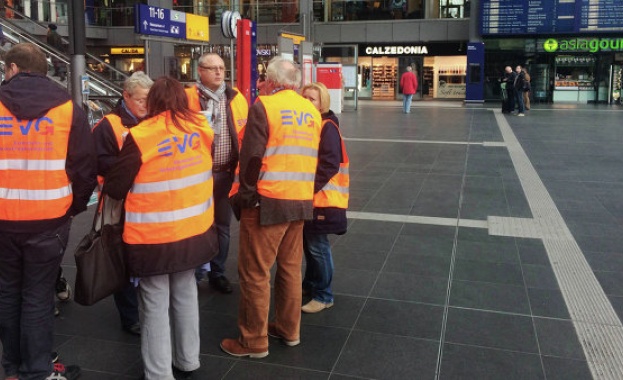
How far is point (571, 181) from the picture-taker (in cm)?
923

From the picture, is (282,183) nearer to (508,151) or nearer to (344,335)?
(344,335)

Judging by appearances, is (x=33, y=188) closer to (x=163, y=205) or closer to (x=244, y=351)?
(x=163, y=205)

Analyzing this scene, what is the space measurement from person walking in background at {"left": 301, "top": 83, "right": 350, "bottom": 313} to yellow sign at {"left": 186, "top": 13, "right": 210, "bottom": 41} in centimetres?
1361

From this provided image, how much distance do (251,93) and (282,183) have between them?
12.9 metres

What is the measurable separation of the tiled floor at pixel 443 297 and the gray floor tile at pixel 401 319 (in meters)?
0.01

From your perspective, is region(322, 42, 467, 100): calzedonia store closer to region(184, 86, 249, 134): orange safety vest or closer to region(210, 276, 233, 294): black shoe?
region(184, 86, 249, 134): orange safety vest

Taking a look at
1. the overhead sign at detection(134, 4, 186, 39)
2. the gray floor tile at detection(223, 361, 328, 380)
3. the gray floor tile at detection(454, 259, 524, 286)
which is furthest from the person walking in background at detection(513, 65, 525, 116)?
the gray floor tile at detection(223, 361, 328, 380)

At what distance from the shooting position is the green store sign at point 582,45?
2733cm

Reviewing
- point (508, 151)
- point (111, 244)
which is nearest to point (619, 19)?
point (508, 151)

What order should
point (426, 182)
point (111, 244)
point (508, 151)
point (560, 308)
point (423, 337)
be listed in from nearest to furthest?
point (111, 244) → point (423, 337) → point (560, 308) → point (426, 182) → point (508, 151)

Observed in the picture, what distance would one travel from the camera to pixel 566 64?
2834 cm

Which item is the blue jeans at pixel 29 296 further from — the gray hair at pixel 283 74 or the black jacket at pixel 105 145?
the gray hair at pixel 283 74

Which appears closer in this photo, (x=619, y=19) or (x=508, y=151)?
(x=508, y=151)

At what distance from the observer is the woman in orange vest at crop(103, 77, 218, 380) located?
3.04m
